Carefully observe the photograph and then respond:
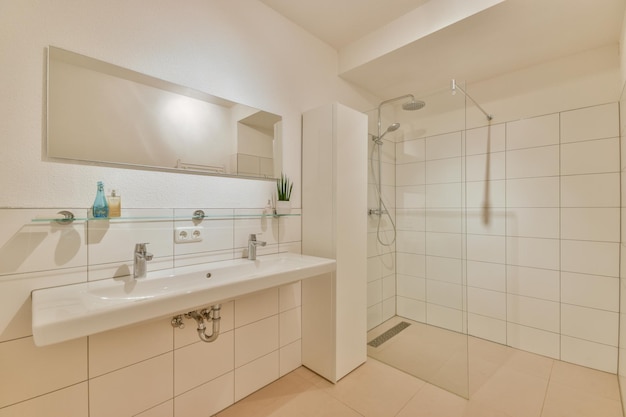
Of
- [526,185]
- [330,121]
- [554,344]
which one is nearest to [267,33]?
[330,121]

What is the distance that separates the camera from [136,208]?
1.34 m

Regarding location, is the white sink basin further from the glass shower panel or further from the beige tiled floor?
the glass shower panel

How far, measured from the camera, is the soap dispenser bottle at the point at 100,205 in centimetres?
117

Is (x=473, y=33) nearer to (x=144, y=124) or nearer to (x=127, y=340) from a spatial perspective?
(x=144, y=124)

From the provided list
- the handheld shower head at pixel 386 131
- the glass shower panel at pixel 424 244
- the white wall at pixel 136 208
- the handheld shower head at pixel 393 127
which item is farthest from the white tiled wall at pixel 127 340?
the handheld shower head at pixel 393 127

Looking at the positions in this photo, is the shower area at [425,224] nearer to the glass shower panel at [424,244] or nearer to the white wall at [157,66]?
the glass shower panel at [424,244]

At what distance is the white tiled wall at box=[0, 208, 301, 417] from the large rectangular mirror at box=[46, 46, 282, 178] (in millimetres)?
275

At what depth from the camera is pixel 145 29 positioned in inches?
54.3

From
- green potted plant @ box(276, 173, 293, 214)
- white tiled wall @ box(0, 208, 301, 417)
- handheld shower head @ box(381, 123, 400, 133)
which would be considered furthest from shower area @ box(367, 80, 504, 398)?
white tiled wall @ box(0, 208, 301, 417)

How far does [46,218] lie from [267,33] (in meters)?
1.66

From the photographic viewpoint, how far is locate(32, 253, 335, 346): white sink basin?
0.84 m

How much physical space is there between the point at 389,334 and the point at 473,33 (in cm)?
241

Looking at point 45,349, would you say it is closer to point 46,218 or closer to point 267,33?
point 46,218

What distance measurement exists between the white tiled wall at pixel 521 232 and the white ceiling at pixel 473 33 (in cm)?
48
